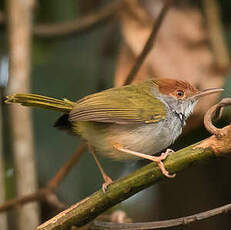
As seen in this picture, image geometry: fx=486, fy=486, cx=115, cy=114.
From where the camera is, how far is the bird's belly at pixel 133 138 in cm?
257

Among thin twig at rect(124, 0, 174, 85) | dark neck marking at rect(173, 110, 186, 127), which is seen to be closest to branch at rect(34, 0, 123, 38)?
thin twig at rect(124, 0, 174, 85)

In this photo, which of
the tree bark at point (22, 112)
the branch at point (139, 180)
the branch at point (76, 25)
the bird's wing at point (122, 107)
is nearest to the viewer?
the branch at point (139, 180)

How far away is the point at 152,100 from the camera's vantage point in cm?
280

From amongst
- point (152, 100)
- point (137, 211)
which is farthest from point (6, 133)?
point (152, 100)

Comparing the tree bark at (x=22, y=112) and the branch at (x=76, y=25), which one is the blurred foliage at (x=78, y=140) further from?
the tree bark at (x=22, y=112)

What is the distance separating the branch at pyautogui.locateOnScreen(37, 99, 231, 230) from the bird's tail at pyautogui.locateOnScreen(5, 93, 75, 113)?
702mm

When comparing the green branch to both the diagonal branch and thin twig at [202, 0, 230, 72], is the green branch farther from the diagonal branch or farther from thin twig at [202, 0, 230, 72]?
thin twig at [202, 0, 230, 72]

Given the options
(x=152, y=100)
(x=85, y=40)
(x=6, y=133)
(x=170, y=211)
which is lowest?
(x=170, y=211)

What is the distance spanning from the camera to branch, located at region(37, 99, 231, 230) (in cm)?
165

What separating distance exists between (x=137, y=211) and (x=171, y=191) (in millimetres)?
302

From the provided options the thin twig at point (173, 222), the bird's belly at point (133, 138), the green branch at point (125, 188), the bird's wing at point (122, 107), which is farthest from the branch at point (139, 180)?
the bird's belly at point (133, 138)

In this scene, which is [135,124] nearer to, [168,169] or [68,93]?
[168,169]

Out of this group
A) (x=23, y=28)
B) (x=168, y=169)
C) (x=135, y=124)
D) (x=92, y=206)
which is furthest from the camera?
(x=23, y=28)

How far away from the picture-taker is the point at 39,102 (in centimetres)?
240
